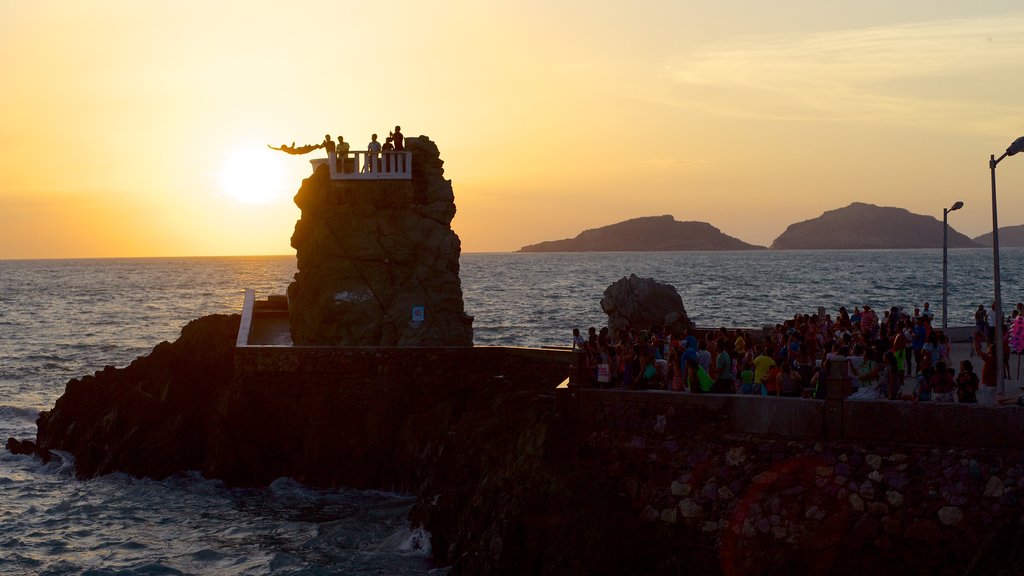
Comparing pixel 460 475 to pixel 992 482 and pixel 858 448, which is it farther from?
pixel 992 482

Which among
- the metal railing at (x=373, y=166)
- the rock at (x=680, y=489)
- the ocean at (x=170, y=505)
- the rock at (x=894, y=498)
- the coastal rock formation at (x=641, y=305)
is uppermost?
the metal railing at (x=373, y=166)

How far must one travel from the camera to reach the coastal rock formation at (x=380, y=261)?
91.4ft

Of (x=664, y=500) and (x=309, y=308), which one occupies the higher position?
(x=309, y=308)

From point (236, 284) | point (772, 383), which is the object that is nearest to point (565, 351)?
point (772, 383)

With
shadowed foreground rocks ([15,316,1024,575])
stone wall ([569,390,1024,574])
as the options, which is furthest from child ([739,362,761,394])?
shadowed foreground rocks ([15,316,1024,575])

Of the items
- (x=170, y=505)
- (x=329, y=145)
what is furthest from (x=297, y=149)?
(x=170, y=505)

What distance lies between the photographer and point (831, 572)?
1484 cm

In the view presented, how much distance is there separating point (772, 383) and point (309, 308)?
14.9 metres

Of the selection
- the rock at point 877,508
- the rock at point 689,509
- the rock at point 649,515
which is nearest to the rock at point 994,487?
the rock at point 877,508

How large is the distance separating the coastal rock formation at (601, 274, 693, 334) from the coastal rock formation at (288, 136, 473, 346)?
25.7 feet

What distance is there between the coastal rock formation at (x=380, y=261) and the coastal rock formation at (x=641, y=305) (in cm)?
782

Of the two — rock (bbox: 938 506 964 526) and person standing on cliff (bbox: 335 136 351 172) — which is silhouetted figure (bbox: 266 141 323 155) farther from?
rock (bbox: 938 506 964 526)

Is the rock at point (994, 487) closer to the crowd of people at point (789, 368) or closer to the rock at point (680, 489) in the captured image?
the crowd of people at point (789, 368)

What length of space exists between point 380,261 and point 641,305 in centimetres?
1041
